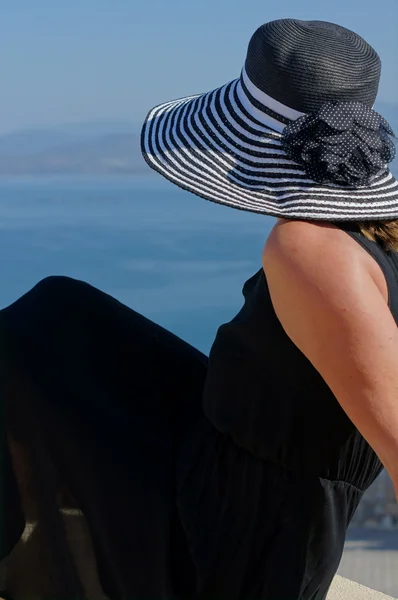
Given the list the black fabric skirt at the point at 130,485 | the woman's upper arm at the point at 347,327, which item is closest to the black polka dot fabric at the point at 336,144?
the woman's upper arm at the point at 347,327

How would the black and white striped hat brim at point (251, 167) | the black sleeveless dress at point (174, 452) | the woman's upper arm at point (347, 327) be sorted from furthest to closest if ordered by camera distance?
the black sleeveless dress at point (174, 452)
the black and white striped hat brim at point (251, 167)
the woman's upper arm at point (347, 327)

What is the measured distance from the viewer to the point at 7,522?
4.54ft

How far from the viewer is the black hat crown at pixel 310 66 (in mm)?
1056

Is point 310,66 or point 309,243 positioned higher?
point 310,66

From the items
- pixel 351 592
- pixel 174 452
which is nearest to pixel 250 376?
pixel 174 452

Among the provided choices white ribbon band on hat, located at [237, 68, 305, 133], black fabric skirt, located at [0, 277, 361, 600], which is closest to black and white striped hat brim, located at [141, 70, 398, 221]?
white ribbon band on hat, located at [237, 68, 305, 133]

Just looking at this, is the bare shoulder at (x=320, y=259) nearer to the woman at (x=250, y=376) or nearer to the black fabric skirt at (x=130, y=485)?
the woman at (x=250, y=376)

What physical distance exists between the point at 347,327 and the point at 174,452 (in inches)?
19.1

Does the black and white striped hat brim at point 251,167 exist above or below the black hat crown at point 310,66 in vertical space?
below

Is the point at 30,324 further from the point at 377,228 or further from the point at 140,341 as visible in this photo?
the point at 377,228

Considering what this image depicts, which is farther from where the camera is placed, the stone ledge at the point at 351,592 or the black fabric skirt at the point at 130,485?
the stone ledge at the point at 351,592

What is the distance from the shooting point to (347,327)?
3.05ft

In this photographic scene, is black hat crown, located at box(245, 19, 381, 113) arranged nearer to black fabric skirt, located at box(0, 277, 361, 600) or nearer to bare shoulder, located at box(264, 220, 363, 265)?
bare shoulder, located at box(264, 220, 363, 265)

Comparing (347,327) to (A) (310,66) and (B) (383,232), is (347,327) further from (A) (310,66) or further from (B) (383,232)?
(A) (310,66)
